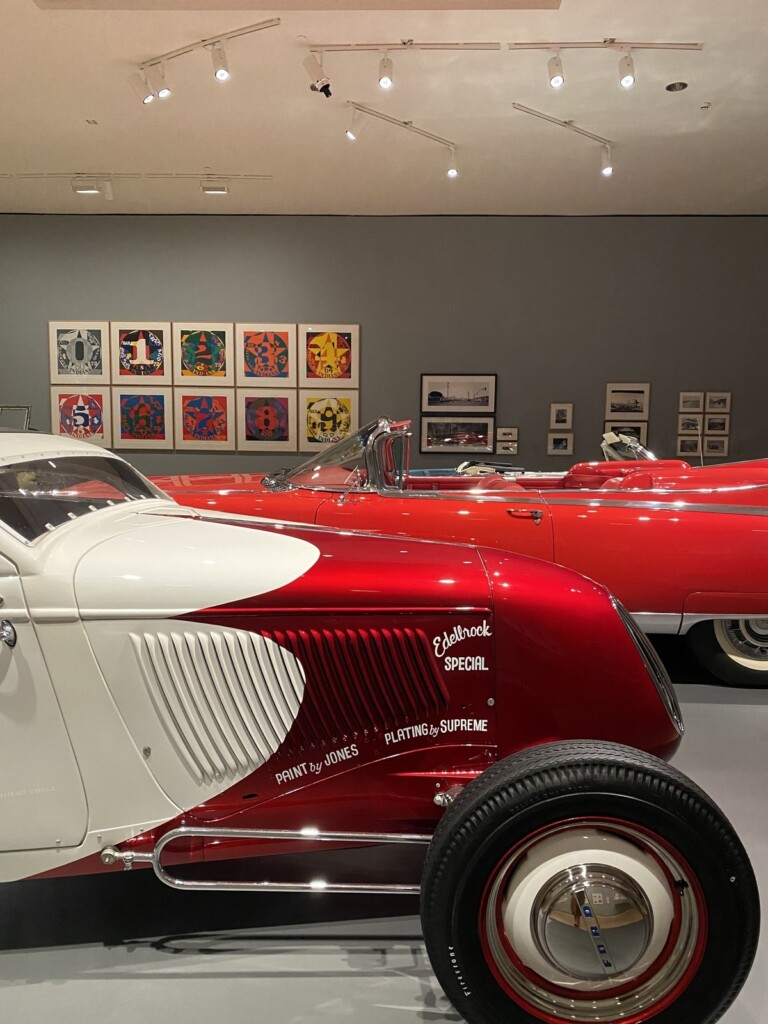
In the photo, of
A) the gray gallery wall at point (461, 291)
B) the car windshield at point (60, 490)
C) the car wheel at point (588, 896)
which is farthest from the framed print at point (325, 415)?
the car wheel at point (588, 896)

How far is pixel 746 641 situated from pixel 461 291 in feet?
16.7

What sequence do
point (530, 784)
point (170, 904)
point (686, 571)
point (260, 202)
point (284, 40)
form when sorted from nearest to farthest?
point (530, 784), point (170, 904), point (686, 571), point (284, 40), point (260, 202)

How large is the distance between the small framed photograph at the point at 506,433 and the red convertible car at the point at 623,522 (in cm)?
362

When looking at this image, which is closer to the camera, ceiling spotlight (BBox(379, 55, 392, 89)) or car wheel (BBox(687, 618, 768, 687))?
car wheel (BBox(687, 618, 768, 687))

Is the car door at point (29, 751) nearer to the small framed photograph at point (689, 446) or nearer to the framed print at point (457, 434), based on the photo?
the framed print at point (457, 434)

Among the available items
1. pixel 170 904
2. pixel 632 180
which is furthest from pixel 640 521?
pixel 632 180

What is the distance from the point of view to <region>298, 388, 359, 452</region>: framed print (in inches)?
317

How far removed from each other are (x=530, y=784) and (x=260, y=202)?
715cm

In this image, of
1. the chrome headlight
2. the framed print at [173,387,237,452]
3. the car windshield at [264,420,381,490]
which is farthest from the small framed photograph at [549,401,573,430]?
the chrome headlight

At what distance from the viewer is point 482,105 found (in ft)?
18.0

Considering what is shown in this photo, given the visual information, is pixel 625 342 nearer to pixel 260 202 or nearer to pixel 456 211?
pixel 456 211

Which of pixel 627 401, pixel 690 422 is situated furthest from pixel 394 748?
pixel 690 422

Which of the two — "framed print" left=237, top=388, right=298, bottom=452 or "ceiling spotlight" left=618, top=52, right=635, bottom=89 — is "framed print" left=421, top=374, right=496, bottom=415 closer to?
"framed print" left=237, top=388, right=298, bottom=452

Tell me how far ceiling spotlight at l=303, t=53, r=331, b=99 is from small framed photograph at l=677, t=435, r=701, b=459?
5.26 meters
